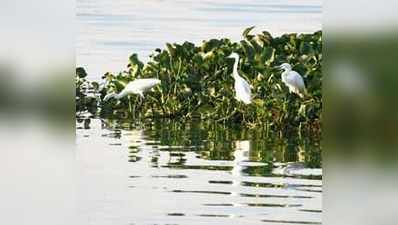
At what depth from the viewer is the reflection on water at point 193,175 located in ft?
14.2

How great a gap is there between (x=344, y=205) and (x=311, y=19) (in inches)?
38.1

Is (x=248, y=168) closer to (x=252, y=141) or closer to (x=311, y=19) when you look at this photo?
(x=252, y=141)

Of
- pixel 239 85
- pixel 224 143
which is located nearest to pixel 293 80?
pixel 239 85

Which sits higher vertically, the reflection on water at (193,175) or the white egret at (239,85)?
the white egret at (239,85)

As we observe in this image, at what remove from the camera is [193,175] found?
443 cm

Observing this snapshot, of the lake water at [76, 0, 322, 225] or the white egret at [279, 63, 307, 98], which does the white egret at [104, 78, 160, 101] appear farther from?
the white egret at [279, 63, 307, 98]

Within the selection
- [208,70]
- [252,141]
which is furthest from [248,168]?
[208,70]

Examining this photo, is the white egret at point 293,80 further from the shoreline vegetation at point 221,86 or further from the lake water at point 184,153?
the lake water at point 184,153

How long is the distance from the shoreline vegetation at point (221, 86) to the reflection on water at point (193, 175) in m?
0.07

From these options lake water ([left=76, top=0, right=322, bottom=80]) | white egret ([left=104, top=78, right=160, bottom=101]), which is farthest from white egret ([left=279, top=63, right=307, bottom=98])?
white egret ([left=104, top=78, right=160, bottom=101])

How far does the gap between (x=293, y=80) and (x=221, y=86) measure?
388mm

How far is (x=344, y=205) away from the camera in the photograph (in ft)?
13.4

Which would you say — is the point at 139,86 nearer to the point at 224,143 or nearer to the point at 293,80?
the point at 224,143

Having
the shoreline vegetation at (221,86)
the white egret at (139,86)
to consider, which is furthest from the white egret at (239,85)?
the white egret at (139,86)
